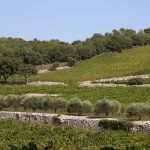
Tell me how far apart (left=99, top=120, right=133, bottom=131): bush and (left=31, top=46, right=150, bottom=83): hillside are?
53.3m

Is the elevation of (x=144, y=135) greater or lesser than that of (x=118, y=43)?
lesser

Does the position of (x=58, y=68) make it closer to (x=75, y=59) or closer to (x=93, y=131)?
(x=75, y=59)

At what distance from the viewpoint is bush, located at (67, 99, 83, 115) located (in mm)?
51997

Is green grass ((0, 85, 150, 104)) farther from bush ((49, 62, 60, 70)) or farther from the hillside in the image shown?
bush ((49, 62, 60, 70))

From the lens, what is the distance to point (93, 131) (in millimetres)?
44125

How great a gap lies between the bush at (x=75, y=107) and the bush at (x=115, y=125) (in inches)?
297

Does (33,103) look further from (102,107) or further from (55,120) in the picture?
(102,107)

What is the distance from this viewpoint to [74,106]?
5231cm

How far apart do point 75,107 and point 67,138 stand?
517 inches

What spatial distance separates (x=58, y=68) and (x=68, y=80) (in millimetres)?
20400

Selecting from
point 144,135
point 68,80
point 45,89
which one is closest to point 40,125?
point 144,135

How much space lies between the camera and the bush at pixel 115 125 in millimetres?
42469

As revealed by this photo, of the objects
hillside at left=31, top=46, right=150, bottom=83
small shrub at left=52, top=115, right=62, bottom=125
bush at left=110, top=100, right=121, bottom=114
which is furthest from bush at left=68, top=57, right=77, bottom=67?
small shrub at left=52, top=115, right=62, bottom=125

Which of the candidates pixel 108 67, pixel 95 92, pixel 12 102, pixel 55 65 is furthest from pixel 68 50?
pixel 12 102
